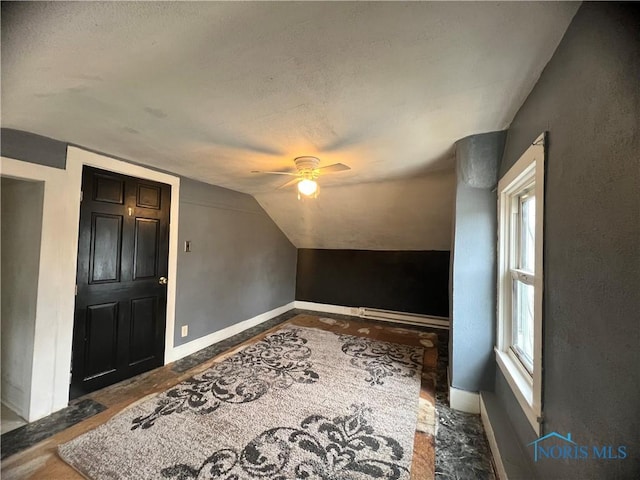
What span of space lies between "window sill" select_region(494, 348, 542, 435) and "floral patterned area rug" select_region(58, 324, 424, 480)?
2.50 ft

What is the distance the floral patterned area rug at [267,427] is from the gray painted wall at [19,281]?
0.89m

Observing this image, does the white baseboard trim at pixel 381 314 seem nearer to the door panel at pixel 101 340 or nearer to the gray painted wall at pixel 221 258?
the gray painted wall at pixel 221 258

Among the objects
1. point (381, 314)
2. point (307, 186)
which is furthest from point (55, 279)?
point (381, 314)

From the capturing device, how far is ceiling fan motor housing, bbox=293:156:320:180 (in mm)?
2320

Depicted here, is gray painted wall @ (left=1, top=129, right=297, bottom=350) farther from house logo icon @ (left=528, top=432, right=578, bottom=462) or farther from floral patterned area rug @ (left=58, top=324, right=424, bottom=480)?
house logo icon @ (left=528, top=432, right=578, bottom=462)

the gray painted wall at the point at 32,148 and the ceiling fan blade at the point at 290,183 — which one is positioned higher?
the ceiling fan blade at the point at 290,183

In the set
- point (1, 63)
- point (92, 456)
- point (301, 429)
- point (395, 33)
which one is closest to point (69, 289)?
point (92, 456)

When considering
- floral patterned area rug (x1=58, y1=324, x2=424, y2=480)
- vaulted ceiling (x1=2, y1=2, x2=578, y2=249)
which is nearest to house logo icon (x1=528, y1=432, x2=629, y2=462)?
floral patterned area rug (x1=58, y1=324, x2=424, y2=480)

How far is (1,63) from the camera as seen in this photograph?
117 cm

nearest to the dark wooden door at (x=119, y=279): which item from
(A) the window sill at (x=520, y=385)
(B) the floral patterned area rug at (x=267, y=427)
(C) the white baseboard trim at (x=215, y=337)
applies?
(C) the white baseboard trim at (x=215, y=337)

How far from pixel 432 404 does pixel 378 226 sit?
8.51 ft

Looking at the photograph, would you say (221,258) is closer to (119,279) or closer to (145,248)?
(145,248)

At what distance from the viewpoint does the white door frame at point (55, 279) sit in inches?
78.6

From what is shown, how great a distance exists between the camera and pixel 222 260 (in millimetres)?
3670
